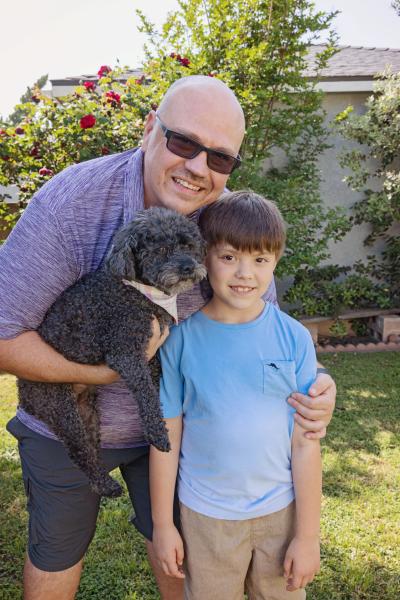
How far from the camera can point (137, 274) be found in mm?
1866

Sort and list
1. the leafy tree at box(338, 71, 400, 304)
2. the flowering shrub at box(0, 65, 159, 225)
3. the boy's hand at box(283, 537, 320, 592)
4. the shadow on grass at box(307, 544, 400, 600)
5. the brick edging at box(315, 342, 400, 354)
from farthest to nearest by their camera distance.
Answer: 1. the brick edging at box(315, 342, 400, 354)
2. the leafy tree at box(338, 71, 400, 304)
3. the flowering shrub at box(0, 65, 159, 225)
4. the shadow on grass at box(307, 544, 400, 600)
5. the boy's hand at box(283, 537, 320, 592)

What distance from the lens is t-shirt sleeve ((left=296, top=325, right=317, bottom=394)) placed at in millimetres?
1940

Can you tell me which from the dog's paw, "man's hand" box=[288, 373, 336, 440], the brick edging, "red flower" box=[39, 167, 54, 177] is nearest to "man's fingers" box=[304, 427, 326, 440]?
"man's hand" box=[288, 373, 336, 440]

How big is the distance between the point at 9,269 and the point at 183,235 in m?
0.66

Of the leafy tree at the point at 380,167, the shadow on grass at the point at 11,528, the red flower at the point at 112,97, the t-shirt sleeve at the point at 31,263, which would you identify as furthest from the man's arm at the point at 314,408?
the leafy tree at the point at 380,167

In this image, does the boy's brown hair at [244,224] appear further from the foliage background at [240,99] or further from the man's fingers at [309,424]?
the foliage background at [240,99]

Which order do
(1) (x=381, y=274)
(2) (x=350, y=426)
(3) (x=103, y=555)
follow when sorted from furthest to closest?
(1) (x=381, y=274) → (2) (x=350, y=426) → (3) (x=103, y=555)

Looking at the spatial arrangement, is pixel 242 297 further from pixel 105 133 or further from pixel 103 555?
pixel 105 133

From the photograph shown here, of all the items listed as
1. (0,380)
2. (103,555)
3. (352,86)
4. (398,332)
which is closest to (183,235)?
(103,555)

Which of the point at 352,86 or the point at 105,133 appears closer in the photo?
the point at 105,133

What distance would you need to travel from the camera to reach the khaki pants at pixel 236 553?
1890 millimetres

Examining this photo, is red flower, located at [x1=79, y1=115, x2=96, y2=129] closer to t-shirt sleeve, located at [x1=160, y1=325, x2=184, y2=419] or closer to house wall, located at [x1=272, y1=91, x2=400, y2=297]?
house wall, located at [x1=272, y1=91, x2=400, y2=297]

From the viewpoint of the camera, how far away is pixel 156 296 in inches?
74.2

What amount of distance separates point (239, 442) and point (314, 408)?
0.32 meters
